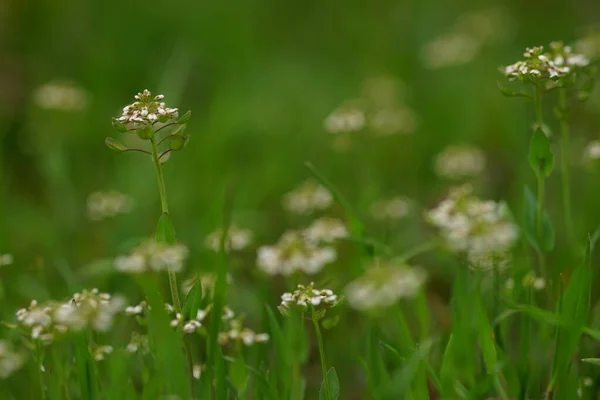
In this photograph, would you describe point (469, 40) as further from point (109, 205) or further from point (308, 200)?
point (109, 205)

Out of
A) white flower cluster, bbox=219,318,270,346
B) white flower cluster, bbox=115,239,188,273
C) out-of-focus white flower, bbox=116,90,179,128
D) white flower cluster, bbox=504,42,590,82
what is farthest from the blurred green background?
white flower cluster, bbox=504,42,590,82

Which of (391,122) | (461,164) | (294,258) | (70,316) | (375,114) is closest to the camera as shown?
(70,316)

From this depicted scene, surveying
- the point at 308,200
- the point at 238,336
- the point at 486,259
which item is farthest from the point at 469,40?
the point at 238,336

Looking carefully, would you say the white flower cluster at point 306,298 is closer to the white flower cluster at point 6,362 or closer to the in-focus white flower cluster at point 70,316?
the in-focus white flower cluster at point 70,316

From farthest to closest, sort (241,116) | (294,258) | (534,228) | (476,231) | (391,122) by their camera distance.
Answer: (241,116), (391,122), (534,228), (294,258), (476,231)

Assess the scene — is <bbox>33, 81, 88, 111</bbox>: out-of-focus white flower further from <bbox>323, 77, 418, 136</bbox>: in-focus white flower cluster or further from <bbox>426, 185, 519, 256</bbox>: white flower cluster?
<bbox>426, 185, 519, 256</bbox>: white flower cluster

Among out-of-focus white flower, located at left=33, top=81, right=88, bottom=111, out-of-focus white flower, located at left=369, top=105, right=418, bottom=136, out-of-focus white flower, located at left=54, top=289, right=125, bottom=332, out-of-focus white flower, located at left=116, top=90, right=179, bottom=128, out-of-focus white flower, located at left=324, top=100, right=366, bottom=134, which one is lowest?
out-of-focus white flower, located at left=54, top=289, right=125, bottom=332

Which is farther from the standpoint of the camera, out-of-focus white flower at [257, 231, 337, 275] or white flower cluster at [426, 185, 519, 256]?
out-of-focus white flower at [257, 231, 337, 275]
